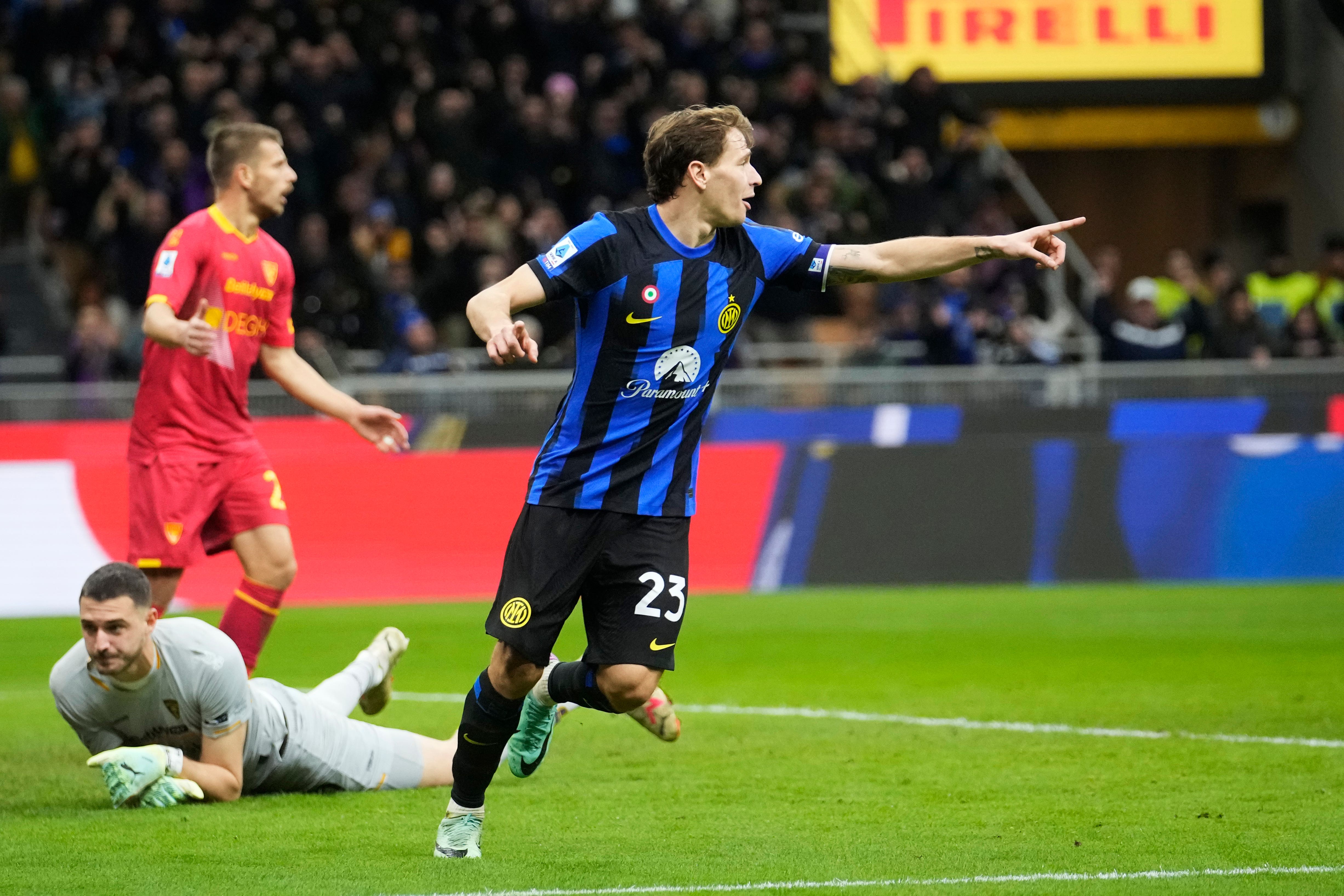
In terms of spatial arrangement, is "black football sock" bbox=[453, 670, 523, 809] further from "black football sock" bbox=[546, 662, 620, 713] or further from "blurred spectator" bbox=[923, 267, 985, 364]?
"blurred spectator" bbox=[923, 267, 985, 364]

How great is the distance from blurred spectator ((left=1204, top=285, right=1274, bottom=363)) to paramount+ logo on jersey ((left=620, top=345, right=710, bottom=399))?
44.0 ft

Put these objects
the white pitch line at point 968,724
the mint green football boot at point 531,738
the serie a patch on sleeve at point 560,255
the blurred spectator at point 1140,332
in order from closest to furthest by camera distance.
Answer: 1. the serie a patch on sleeve at point 560,255
2. the mint green football boot at point 531,738
3. the white pitch line at point 968,724
4. the blurred spectator at point 1140,332

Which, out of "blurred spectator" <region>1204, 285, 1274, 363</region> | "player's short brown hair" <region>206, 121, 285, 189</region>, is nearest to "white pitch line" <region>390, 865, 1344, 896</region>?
"player's short brown hair" <region>206, 121, 285, 189</region>

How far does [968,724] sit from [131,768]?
3.81m

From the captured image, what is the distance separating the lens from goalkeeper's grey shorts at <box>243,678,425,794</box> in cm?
693

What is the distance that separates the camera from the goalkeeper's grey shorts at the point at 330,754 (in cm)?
693

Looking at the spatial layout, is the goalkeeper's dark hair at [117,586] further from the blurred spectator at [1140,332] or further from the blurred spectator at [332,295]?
the blurred spectator at [1140,332]

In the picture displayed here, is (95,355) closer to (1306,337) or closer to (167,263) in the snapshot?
(167,263)

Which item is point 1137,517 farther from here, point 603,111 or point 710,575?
point 603,111

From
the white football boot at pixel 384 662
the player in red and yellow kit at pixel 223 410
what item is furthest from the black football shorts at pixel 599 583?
the player in red and yellow kit at pixel 223 410

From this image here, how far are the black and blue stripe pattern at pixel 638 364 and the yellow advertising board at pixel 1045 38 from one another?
1858 cm

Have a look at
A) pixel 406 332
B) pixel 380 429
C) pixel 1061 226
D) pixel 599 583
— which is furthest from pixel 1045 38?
pixel 599 583

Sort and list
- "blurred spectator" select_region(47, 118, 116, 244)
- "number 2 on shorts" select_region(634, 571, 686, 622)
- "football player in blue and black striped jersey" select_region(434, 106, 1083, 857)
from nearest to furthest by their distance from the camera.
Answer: "football player in blue and black striped jersey" select_region(434, 106, 1083, 857) < "number 2 on shorts" select_region(634, 571, 686, 622) < "blurred spectator" select_region(47, 118, 116, 244)

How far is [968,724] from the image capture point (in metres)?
8.64
